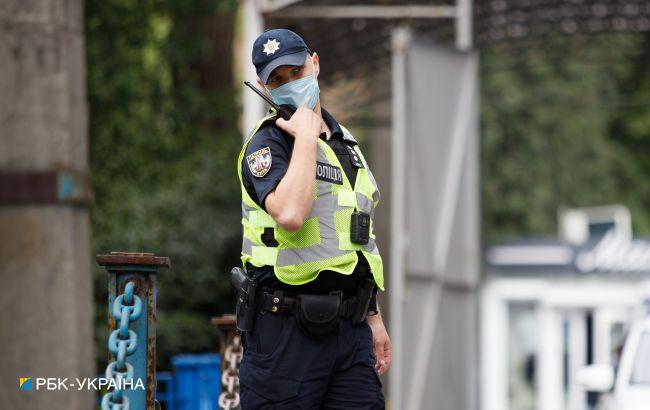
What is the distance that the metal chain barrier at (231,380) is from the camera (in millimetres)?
6395

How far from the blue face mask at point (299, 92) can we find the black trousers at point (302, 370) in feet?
2.38

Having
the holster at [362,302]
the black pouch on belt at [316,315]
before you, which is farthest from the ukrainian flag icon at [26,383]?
the holster at [362,302]

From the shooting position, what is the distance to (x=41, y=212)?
476 cm

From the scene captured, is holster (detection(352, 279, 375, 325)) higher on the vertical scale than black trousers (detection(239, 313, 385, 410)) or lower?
higher

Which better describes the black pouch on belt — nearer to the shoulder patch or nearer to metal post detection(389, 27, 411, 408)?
the shoulder patch

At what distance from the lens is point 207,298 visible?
18594mm

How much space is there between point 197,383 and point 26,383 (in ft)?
17.7

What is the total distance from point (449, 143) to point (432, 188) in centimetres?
→ 75

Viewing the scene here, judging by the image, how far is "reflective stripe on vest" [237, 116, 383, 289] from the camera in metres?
4.30

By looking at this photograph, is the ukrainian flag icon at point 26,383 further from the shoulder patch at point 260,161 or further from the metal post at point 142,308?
the shoulder patch at point 260,161

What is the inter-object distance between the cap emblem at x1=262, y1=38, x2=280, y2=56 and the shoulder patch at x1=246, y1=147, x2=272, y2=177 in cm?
A: 35

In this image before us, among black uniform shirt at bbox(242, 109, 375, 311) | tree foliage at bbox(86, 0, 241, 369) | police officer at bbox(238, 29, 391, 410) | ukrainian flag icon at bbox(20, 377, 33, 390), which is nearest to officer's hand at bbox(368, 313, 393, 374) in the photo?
police officer at bbox(238, 29, 391, 410)

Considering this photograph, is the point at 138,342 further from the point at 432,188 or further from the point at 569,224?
the point at 569,224

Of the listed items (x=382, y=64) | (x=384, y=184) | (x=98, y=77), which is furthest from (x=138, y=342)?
(x=384, y=184)
